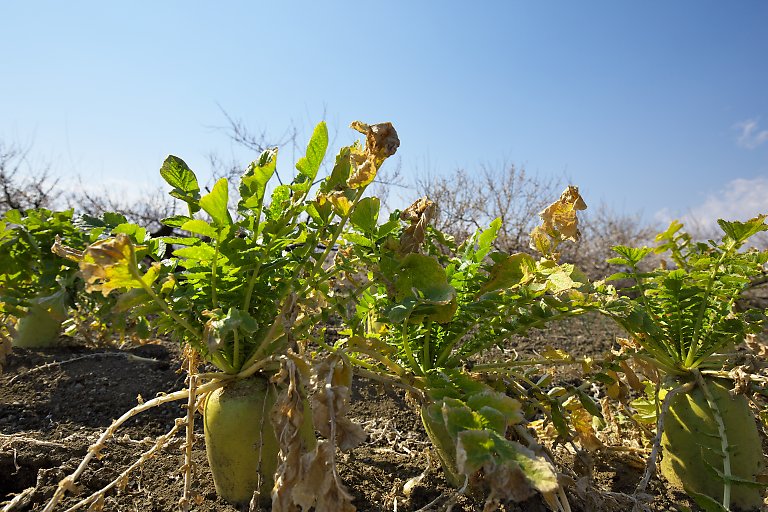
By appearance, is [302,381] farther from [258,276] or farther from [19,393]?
[19,393]

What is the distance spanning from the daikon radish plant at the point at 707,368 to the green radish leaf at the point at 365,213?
836mm

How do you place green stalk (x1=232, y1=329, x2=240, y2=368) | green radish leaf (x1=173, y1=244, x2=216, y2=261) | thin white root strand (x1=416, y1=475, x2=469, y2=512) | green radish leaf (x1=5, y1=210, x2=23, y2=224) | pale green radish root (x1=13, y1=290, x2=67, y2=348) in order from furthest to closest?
pale green radish root (x1=13, y1=290, x2=67, y2=348) < green radish leaf (x1=5, y1=210, x2=23, y2=224) < green stalk (x1=232, y1=329, x2=240, y2=368) < green radish leaf (x1=173, y1=244, x2=216, y2=261) < thin white root strand (x1=416, y1=475, x2=469, y2=512)

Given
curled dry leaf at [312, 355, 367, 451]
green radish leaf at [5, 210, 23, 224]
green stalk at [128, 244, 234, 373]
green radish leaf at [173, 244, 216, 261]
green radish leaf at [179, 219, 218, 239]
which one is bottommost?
curled dry leaf at [312, 355, 367, 451]

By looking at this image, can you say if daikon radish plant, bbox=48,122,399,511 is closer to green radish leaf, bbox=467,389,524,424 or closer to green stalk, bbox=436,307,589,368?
green radish leaf, bbox=467,389,524,424

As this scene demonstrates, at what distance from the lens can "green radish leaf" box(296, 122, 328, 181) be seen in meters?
1.31

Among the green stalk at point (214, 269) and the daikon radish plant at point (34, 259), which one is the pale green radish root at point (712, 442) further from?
the daikon radish plant at point (34, 259)

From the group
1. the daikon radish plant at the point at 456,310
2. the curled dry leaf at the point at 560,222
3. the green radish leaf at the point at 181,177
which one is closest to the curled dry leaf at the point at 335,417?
the daikon radish plant at the point at 456,310

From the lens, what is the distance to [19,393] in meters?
2.56

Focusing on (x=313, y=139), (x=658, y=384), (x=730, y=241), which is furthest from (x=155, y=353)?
(x=730, y=241)

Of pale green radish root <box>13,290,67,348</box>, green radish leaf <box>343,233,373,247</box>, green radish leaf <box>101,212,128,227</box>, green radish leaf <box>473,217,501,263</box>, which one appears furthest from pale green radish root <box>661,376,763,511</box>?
pale green radish root <box>13,290,67,348</box>

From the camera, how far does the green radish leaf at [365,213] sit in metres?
1.30

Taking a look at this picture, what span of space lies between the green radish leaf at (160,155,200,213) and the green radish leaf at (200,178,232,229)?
0.19m

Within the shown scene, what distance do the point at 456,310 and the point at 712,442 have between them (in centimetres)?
106

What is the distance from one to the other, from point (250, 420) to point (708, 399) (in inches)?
59.5
